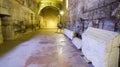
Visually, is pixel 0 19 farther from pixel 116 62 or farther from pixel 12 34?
pixel 116 62

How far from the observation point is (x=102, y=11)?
7.44ft

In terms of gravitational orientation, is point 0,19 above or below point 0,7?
below

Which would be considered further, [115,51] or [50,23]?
[50,23]

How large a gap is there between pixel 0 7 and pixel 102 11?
3273 mm

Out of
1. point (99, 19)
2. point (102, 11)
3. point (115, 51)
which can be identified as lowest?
point (115, 51)

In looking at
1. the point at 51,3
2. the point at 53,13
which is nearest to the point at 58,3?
the point at 51,3

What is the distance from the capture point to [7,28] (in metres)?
4.80

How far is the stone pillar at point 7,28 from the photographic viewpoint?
4719 millimetres

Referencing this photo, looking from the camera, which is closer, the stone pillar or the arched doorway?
the stone pillar

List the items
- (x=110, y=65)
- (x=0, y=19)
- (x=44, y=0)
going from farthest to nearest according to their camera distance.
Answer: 1. (x=44, y=0)
2. (x=0, y=19)
3. (x=110, y=65)

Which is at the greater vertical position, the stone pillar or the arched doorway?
the arched doorway

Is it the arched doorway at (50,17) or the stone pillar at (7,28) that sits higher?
the arched doorway at (50,17)

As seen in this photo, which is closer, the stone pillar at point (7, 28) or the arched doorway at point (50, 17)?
the stone pillar at point (7, 28)

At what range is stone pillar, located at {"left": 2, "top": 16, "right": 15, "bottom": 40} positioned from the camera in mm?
4719
